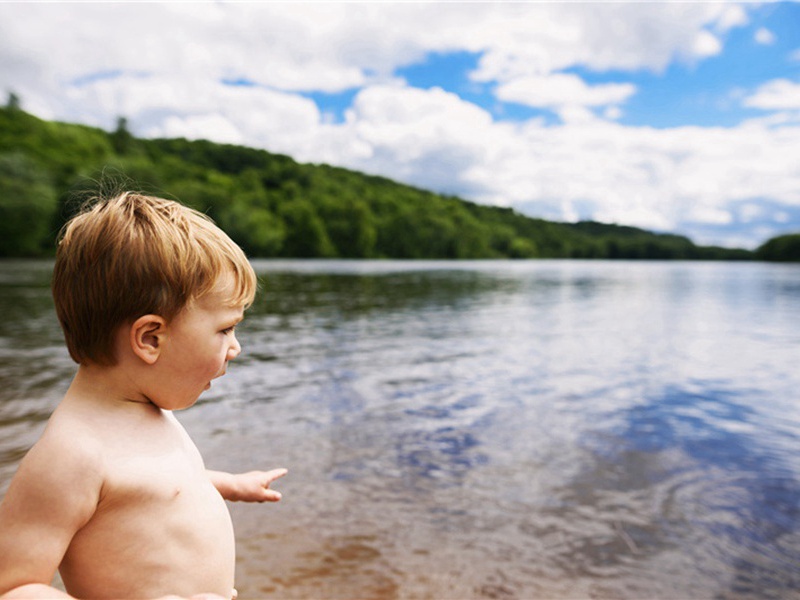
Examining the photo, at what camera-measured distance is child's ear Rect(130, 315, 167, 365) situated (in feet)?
4.67

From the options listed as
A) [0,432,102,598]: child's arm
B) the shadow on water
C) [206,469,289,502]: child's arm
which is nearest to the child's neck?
[0,432,102,598]: child's arm

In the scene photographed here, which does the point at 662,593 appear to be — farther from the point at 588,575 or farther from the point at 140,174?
the point at 140,174

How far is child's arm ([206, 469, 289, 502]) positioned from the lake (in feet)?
4.17

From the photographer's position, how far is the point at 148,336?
4.77 ft

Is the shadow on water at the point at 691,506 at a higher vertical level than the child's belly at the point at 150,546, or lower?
lower

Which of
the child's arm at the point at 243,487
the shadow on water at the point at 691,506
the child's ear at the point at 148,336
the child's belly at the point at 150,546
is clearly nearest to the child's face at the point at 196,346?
the child's ear at the point at 148,336

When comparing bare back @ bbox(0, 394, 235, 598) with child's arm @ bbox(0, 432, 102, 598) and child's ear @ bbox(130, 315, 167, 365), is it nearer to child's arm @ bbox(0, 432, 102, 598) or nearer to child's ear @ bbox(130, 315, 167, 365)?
child's arm @ bbox(0, 432, 102, 598)

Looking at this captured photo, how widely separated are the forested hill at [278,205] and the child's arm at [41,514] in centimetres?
5188

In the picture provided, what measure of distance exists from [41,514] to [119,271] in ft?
1.83

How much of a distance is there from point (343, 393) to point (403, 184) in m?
168

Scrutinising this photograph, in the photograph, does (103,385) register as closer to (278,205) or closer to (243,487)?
(243,487)

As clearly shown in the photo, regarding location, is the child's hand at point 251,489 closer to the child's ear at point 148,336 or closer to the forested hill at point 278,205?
the child's ear at point 148,336

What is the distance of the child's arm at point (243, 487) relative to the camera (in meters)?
2.00

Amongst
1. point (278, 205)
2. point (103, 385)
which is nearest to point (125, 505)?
point (103, 385)
